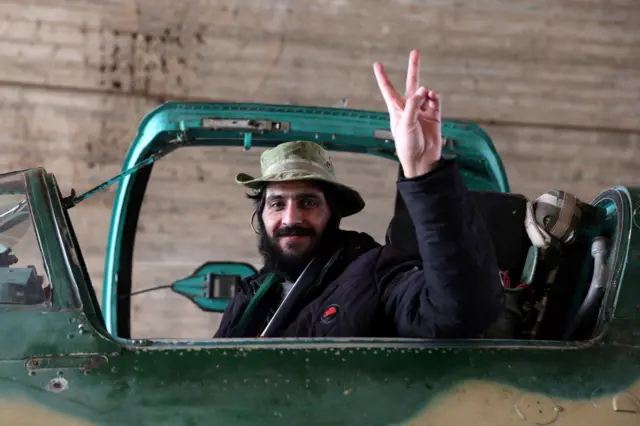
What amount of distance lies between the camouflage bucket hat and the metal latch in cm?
16

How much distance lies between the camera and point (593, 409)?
137cm

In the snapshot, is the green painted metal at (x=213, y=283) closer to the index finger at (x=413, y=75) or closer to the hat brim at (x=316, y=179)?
the hat brim at (x=316, y=179)

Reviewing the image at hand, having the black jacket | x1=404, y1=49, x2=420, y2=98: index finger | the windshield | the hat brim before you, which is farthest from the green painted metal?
x1=404, y1=49, x2=420, y2=98: index finger

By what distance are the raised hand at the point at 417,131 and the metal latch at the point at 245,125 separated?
3.54 feet

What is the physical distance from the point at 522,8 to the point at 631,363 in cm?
363

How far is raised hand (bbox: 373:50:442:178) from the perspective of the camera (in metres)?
1.33

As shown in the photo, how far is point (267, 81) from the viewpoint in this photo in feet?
14.6

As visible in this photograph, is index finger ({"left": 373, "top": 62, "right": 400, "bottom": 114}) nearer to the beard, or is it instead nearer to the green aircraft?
the green aircraft

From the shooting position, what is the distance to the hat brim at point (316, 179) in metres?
2.13

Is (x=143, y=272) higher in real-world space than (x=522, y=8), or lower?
lower

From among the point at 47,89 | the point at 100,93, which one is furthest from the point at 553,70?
the point at 47,89

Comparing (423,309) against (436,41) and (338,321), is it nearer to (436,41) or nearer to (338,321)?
(338,321)

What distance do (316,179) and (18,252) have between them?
970mm

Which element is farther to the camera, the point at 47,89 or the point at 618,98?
the point at 618,98
